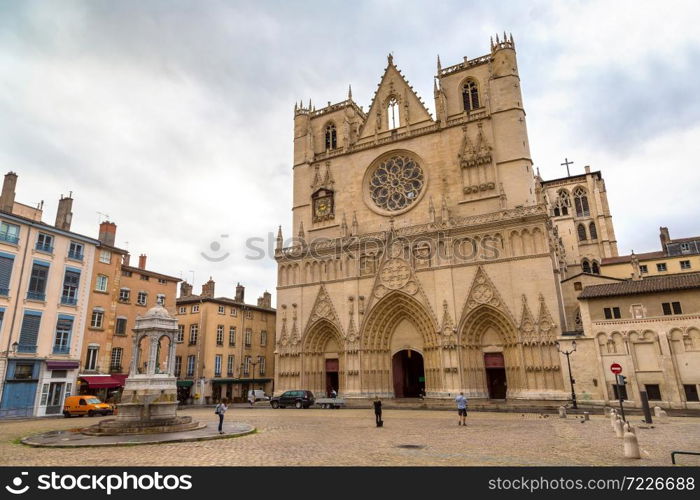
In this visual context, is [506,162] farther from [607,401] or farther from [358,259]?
[607,401]

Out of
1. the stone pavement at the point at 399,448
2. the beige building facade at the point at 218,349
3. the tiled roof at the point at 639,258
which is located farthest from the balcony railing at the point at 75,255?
the tiled roof at the point at 639,258

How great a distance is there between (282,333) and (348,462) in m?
30.5

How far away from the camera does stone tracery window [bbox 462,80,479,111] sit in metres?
39.4

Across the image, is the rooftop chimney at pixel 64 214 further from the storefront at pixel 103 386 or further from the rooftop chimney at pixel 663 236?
the rooftop chimney at pixel 663 236

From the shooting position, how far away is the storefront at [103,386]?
31516 mm

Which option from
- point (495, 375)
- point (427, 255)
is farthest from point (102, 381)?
point (495, 375)

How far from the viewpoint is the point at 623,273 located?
4953cm

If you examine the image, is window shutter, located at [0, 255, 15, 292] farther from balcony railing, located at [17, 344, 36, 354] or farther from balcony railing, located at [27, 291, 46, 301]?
balcony railing, located at [17, 344, 36, 354]

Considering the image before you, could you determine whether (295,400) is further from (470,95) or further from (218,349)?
(470,95)

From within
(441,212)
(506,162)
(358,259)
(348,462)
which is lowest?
(348,462)

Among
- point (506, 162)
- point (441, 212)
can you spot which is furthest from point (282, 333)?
point (506, 162)

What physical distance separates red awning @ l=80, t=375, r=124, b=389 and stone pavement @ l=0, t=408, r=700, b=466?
13991 mm
